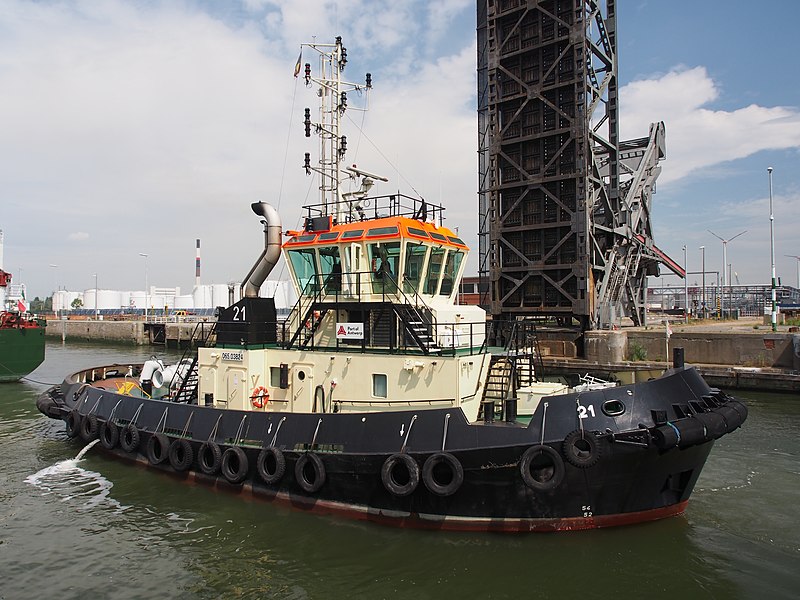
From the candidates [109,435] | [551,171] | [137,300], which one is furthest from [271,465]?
[137,300]

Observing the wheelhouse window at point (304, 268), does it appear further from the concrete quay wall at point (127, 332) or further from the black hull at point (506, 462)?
the concrete quay wall at point (127, 332)

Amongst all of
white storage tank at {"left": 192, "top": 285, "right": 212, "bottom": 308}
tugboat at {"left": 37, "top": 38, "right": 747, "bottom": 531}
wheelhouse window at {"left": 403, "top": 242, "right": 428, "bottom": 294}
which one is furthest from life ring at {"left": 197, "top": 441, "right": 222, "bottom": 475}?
white storage tank at {"left": 192, "top": 285, "right": 212, "bottom": 308}

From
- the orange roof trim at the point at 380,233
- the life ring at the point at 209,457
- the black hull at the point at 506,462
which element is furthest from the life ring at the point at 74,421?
the orange roof trim at the point at 380,233

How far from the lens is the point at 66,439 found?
39.2 ft

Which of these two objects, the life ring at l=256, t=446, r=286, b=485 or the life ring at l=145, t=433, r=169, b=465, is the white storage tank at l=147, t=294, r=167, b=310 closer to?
the life ring at l=145, t=433, r=169, b=465

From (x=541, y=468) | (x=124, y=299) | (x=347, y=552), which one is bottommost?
(x=347, y=552)

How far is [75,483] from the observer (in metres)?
9.12

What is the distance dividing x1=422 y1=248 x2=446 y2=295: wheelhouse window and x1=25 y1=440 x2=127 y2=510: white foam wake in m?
5.81

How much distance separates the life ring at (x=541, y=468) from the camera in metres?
6.26

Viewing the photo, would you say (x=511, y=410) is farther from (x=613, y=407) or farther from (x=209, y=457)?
(x=209, y=457)

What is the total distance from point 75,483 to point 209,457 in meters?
2.86

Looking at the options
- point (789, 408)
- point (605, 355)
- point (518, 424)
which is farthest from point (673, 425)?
point (605, 355)

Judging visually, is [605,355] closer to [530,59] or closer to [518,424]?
[530,59]

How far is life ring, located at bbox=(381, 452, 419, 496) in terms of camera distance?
665 centimetres
